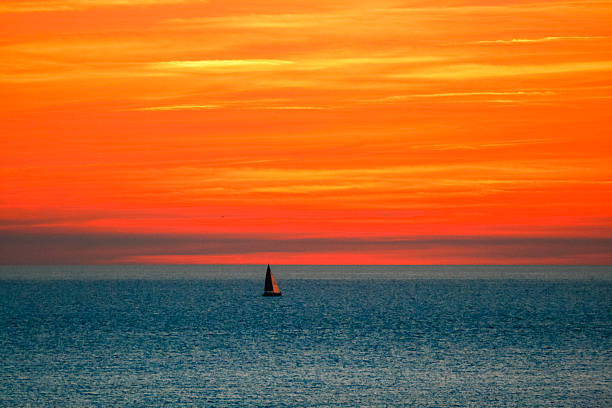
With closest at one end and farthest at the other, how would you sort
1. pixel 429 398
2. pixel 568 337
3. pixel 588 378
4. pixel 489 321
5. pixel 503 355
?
1. pixel 429 398
2. pixel 588 378
3. pixel 503 355
4. pixel 568 337
5. pixel 489 321

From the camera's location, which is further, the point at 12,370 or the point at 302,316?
the point at 302,316

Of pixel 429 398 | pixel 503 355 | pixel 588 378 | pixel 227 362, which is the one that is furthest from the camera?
pixel 503 355

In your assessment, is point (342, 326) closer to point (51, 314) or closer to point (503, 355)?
point (503, 355)

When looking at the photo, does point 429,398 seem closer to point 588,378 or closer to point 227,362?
point 588,378

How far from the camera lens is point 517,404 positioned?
4856 cm

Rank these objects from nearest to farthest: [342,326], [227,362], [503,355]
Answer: [227,362], [503,355], [342,326]

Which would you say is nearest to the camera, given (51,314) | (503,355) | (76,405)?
(76,405)

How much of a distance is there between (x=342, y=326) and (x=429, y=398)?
50.3m

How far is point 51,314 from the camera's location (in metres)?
124

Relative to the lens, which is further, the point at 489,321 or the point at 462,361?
the point at 489,321

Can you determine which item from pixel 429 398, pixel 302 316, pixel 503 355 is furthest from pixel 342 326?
pixel 429 398

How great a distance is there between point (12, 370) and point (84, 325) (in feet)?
141

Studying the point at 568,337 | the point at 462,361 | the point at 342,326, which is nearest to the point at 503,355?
the point at 462,361

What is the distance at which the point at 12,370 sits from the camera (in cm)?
5991
